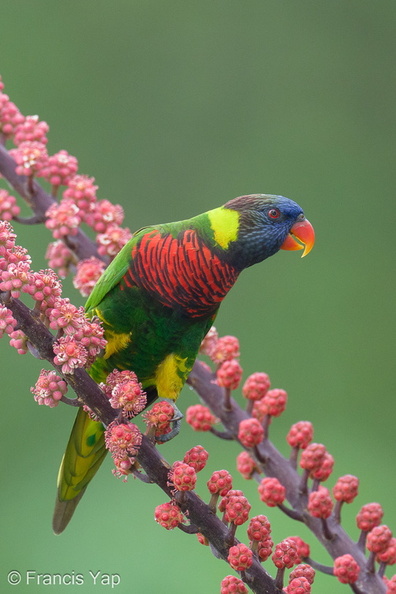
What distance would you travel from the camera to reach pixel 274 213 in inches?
75.7

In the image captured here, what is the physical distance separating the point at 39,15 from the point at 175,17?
90cm

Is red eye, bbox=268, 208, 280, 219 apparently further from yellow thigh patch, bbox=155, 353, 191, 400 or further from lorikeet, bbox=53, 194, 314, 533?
yellow thigh patch, bbox=155, 353, 191, 400

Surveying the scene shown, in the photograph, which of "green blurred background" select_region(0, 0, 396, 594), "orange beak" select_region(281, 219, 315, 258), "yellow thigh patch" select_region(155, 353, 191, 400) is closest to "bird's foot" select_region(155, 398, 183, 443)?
"yellow thigh patch" select_region(155, 353, 191, 400)

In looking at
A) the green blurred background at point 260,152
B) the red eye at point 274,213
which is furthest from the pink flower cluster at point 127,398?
the green blurred background at point 260,152

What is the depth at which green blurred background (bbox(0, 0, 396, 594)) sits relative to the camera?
457cm

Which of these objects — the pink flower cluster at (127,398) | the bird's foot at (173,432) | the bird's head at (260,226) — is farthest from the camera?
the bird's head at (260,226)

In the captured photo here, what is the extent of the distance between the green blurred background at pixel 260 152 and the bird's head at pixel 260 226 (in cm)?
238

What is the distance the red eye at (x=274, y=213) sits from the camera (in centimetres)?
192

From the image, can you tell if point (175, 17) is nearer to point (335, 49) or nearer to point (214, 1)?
point (214, 1)

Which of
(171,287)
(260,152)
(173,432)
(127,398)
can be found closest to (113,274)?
(171,287)

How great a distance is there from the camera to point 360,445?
179 inches

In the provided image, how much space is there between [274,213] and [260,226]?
6 cm

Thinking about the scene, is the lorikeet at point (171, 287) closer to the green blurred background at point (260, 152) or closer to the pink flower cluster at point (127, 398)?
the pink flower cluster at point (127, 398)

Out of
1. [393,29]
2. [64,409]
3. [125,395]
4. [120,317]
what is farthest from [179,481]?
[393,29]
